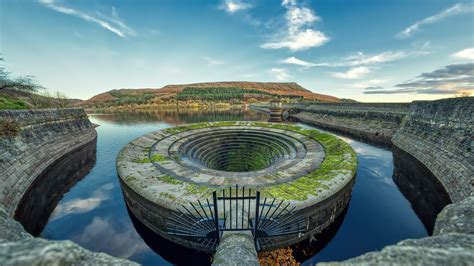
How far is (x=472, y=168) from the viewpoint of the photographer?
39.4ft

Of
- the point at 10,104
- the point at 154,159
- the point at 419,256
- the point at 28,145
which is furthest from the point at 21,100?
the point at 419,256

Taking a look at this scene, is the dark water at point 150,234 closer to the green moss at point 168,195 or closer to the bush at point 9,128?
the green moss at point 168,195

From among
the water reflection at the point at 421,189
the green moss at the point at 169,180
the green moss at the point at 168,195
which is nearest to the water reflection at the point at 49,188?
the green moss at the point at 169,180

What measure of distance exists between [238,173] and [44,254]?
1156cm

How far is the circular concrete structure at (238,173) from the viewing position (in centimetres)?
1000

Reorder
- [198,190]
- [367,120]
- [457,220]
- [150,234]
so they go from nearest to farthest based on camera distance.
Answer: [457,220] → [198,190] → [150,234] → [367,120]

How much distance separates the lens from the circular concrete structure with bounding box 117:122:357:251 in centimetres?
1000

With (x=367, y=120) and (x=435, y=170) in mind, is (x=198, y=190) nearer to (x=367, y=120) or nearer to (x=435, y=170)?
(x=435, y=170)

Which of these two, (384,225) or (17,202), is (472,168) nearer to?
(384,225)

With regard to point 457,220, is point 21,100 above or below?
above

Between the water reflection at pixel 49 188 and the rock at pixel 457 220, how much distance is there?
67.3 ft

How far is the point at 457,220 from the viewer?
5.59 meters

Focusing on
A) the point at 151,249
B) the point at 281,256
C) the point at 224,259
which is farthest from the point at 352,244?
the point at 151,249

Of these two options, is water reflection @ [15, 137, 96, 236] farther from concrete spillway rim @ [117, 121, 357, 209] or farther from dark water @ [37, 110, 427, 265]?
concrete spillway rim @ [117, 121, 357, 209]
